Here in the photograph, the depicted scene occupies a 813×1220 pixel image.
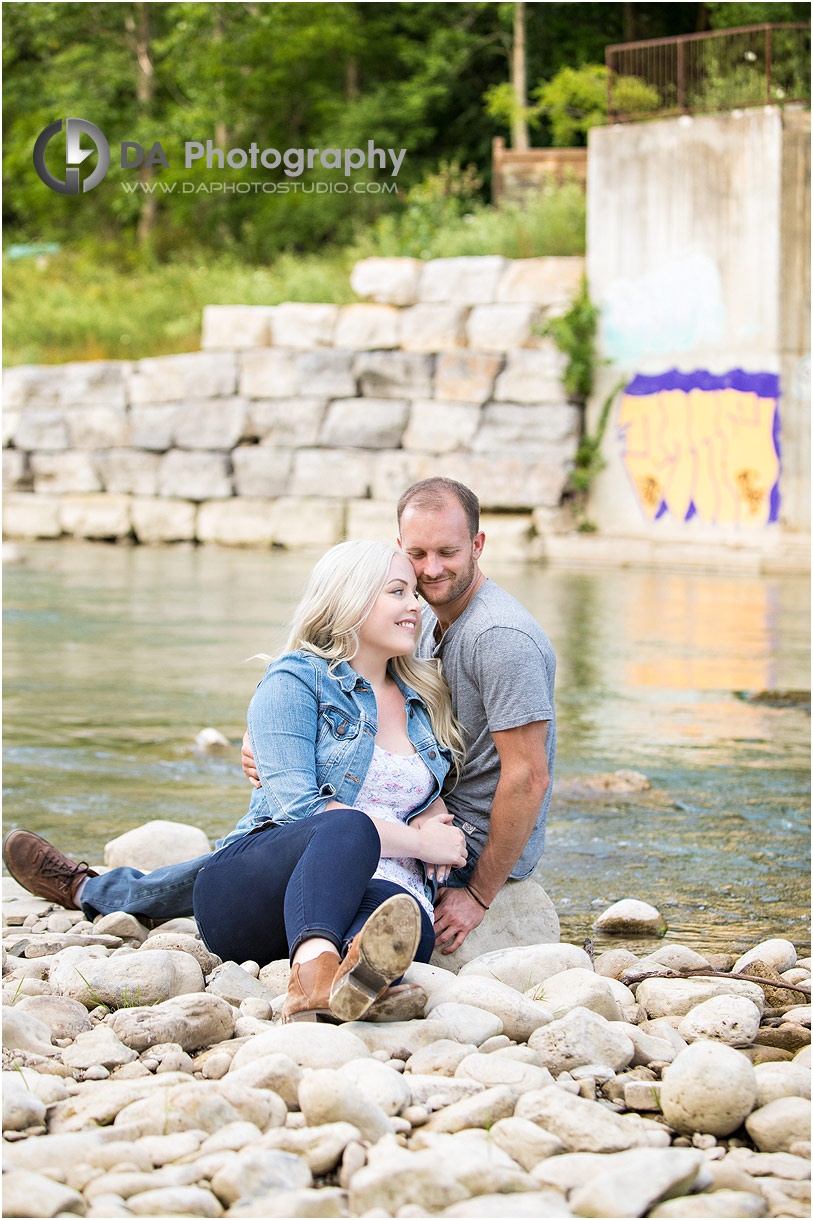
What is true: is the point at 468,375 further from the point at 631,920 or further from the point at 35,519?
the point at 631,920

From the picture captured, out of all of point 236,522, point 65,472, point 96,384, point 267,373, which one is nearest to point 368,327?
point 267,373

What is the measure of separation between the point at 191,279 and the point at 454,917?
19021 millimetres

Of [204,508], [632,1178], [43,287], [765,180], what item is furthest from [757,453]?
[632,1178]

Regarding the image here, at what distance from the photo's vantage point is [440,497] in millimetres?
3123

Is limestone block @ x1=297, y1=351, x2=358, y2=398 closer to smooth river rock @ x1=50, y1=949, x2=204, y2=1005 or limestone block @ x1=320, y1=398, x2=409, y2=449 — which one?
limestone block @ x1=320, y1=398, x2=409, y2=449

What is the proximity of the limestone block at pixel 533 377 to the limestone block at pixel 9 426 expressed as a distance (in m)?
7.10

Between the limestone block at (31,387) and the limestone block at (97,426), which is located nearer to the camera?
the limestone block at (97,426)

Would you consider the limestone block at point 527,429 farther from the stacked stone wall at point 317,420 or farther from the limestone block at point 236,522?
the limestone block at point 236,522

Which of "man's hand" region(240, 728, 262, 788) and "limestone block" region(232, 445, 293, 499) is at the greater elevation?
"limestone block" region(232, 445, 293, 499)

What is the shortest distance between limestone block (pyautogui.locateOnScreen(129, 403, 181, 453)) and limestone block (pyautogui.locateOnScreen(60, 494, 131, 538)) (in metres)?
0.80

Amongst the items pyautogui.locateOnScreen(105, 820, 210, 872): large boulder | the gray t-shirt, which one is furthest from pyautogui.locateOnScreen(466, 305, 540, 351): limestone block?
the gray t-shirt

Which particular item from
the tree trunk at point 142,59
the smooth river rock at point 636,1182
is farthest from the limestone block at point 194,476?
the smooth river rock at point 636,1182

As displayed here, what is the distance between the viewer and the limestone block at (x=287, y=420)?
681 inches

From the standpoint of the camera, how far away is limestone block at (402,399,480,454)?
645 inches
